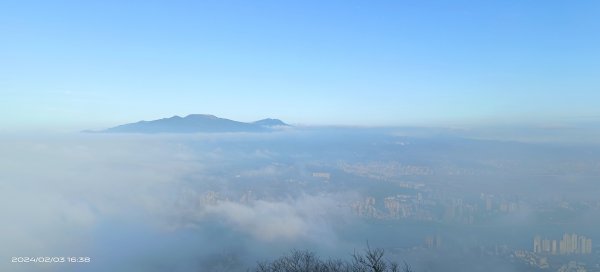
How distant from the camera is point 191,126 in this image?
324 ft

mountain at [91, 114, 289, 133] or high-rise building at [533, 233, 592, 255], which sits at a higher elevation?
mountain at [91, 114, 289, 133]

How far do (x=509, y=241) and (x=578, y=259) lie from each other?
4.72m

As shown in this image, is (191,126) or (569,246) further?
(191,126)

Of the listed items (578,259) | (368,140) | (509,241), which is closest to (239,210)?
(509,241)

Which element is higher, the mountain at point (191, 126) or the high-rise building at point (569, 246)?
the mountain at point (191, 126)

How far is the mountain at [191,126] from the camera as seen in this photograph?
93812 millimetres

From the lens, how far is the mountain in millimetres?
93812

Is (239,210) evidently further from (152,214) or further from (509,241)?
(509,241)

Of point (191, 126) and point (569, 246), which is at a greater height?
point (191, 126)

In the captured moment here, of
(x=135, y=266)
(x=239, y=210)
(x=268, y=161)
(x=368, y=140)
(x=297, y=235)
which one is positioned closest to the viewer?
(x=135, y=266)

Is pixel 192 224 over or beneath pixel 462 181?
beneath

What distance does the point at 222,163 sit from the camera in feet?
201

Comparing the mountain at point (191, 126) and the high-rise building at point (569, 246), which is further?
the mountain at point (191, 126)

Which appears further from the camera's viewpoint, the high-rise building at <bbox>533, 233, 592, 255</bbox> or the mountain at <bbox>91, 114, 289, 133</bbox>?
the mountain at <bbox>91, 114, 289, 133</bbox>
